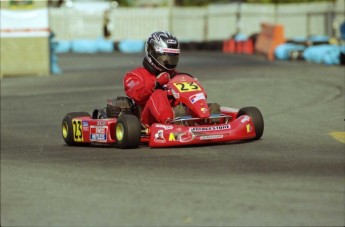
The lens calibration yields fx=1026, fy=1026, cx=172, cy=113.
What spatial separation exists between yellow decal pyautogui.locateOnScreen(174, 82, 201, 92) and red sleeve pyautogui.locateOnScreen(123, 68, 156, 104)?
0.35m

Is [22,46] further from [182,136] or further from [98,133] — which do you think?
[182,136]

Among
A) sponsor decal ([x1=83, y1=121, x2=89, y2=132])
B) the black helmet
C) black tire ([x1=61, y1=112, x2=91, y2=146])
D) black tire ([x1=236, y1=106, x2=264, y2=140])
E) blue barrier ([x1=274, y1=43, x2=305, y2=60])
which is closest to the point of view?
black tire ([x1=236, y1=106, x2=264, y2=140])

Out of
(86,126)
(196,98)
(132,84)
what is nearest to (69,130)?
(86,126)

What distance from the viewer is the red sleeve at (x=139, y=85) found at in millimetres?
10084

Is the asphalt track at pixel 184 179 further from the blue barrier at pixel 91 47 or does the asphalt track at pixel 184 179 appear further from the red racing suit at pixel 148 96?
the blue barrier at pixel 91 47

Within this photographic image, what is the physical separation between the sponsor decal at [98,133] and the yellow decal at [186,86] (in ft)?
2.84

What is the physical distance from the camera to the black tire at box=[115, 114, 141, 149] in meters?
9.49

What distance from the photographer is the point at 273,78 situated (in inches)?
748

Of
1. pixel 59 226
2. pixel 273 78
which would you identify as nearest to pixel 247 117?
pixel 59 226

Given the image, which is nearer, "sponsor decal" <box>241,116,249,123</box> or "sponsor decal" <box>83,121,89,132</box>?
"sponsor decal" <box>241,116,249,123</box>

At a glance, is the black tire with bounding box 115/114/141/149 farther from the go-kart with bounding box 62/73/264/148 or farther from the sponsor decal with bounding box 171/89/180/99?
the sponsor decal with bounding box 171/89/180/99

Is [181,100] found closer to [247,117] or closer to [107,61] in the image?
[247,117]

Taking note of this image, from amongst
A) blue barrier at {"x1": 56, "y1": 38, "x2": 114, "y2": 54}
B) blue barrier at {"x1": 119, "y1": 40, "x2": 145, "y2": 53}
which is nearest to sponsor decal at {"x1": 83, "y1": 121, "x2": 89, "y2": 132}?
blue barrier at {"x1": 119, "y1": 40, "x2": 145, "y2": 53}

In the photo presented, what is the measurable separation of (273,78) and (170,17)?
28.8 metres
